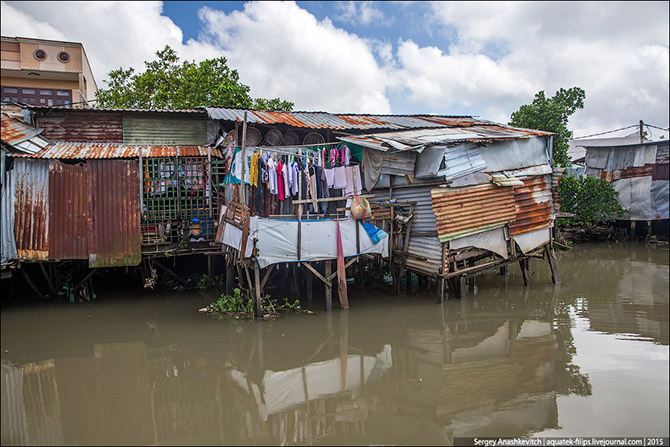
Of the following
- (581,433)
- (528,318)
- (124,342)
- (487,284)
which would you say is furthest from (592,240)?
(124,342)

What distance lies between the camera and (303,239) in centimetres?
1003

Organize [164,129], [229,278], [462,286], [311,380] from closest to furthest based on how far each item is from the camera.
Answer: [311,380]
[462,286]
[229,278]
[164,129]

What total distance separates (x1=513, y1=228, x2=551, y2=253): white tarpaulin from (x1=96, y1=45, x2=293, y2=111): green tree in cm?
1077

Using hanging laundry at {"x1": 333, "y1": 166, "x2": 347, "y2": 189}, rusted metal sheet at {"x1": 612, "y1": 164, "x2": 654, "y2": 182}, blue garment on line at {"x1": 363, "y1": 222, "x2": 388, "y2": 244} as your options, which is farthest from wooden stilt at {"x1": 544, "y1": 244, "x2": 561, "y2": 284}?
rusted metal sheet at {"x1": 612, "y1": 164, "x2": 654, "y2": 182}

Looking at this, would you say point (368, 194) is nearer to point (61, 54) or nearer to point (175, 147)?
point (175, 147)

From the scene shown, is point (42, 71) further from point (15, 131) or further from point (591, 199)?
point (591, 199)

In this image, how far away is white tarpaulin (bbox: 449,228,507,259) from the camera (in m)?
10.8

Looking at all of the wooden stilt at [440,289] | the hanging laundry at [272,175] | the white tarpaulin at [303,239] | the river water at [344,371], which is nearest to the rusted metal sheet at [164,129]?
the hanging laundry at [272,175]

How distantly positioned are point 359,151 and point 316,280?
363cm

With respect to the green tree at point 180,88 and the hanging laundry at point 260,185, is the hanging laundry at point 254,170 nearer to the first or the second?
the hanging laundry at point 260,185

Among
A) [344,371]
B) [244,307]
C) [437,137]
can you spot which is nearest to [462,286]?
[437,137]

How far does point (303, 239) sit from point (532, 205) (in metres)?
6.09

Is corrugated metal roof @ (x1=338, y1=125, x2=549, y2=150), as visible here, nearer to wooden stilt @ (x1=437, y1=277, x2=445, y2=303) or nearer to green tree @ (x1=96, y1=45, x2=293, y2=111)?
wooden stilt @ (x1=437, y1=277, x2=445, y2=303)

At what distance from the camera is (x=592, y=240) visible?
21.7m
